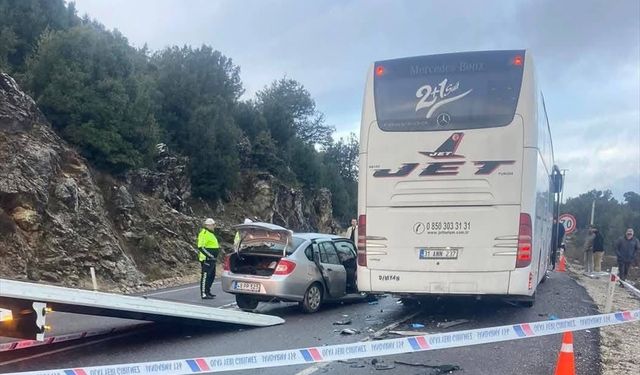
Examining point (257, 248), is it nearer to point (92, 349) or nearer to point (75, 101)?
point (92, 349)

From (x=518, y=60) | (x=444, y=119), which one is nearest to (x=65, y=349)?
(x=444, y=119)

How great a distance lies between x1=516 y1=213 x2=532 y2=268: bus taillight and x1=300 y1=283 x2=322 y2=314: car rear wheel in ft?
12.5

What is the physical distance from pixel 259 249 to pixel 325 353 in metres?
5.21

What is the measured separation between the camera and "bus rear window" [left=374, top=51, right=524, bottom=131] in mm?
8484

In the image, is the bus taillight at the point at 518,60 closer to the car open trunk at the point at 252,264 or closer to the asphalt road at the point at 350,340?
the asphalt road at the point at 350,340

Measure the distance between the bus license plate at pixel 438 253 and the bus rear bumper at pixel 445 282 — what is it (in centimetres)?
23

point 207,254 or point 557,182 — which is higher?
point 557,182

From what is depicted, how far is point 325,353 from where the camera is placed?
5.57 metres

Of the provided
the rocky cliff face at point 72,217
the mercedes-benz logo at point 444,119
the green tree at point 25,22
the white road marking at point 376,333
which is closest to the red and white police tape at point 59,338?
the white road marking at point 376,333

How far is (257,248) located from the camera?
10641mm

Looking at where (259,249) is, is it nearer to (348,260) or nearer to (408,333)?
(348,260)

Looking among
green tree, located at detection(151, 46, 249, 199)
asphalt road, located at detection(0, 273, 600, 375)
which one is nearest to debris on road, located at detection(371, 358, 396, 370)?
asphalt road, located at detection(0, 273, 600, 375)

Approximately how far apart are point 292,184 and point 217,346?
39862 millimetres

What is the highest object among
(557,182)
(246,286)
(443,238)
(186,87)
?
(186,87)
